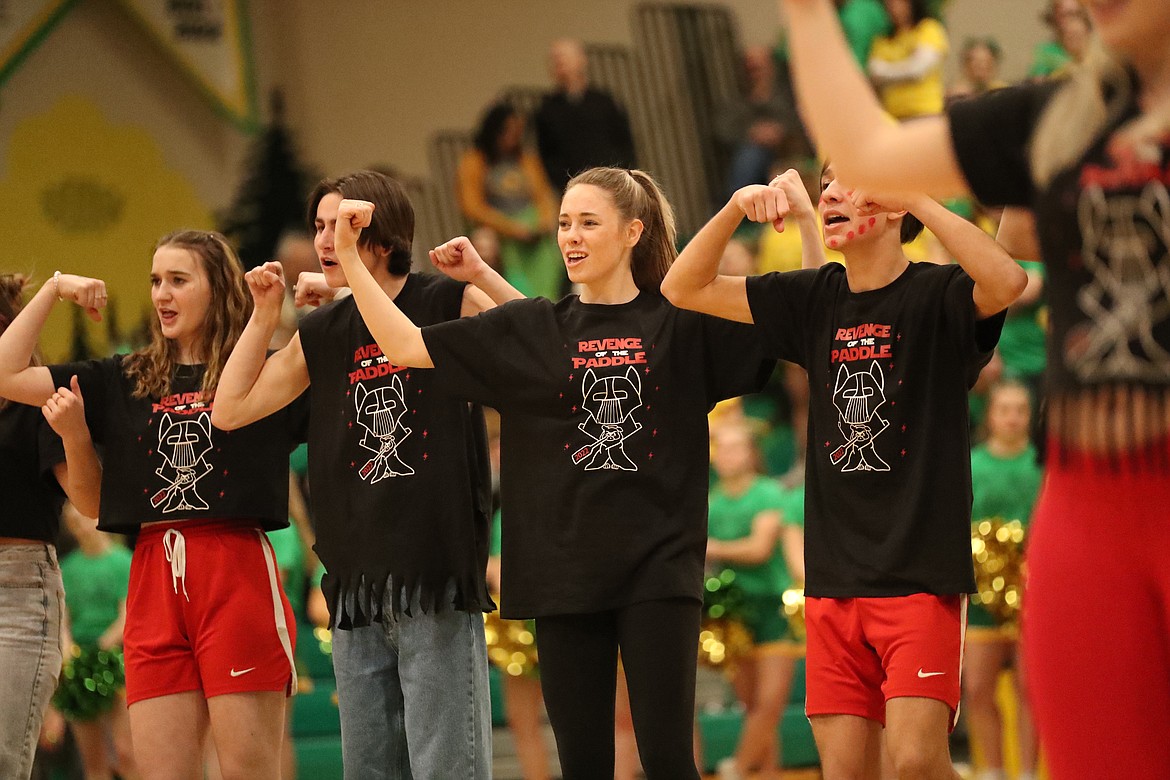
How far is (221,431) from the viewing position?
13.1 feet

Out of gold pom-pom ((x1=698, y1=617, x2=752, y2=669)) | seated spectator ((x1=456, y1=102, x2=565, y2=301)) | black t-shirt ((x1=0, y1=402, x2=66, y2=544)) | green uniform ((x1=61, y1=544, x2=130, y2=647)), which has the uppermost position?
seated spectator ((x1=456, y1=102, x2=565, y2=301))

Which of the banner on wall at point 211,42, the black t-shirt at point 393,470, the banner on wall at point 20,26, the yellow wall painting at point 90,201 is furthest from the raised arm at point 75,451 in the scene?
the banner on wall at point 211,42

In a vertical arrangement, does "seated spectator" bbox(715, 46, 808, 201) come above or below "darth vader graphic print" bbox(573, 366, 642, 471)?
above

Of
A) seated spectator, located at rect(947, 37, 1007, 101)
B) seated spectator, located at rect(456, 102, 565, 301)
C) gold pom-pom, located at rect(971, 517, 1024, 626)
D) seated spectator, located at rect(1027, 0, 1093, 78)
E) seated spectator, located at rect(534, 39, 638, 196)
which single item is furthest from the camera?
seated spectator, located at rect(456, 102, 565, 301)

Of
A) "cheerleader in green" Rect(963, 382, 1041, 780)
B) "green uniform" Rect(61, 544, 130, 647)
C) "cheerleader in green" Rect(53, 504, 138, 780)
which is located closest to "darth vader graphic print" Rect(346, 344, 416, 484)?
"cheerleader in green" Rect(53, 504, 138, 780)

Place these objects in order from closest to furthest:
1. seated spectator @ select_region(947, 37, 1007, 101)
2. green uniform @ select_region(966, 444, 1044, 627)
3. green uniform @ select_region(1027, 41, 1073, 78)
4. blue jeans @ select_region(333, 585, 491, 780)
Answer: blue jeans @ select_region(333, 585, 491, 780) < green uniform @ select_region(966, 444, 1044, 627) < green uniform @ select_region(1027, 41, 1073, 78) < seated spectator @ select_region(947, 37, 1007, 101)

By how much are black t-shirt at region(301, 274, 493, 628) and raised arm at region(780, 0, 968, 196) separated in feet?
6.00

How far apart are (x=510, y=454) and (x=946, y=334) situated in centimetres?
109

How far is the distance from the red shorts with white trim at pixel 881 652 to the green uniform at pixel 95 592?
4347 millimetres

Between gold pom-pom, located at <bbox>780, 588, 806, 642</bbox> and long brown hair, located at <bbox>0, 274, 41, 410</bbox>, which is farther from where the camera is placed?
gold pom-pom, located at <bbox>780, 588, 806, 642</bbox>

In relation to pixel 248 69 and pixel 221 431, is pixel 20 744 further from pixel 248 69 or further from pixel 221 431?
pixel 248 69

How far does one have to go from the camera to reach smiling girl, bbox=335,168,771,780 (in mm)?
3434

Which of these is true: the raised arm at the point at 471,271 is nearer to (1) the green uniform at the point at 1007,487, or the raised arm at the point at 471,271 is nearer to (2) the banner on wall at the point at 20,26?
(1) the green uniform at the point at 1007,487

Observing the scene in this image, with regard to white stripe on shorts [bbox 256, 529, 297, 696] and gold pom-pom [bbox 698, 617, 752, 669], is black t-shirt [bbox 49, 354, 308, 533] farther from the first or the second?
gold pom-pom [bbox 698, 617, 752, 669]
